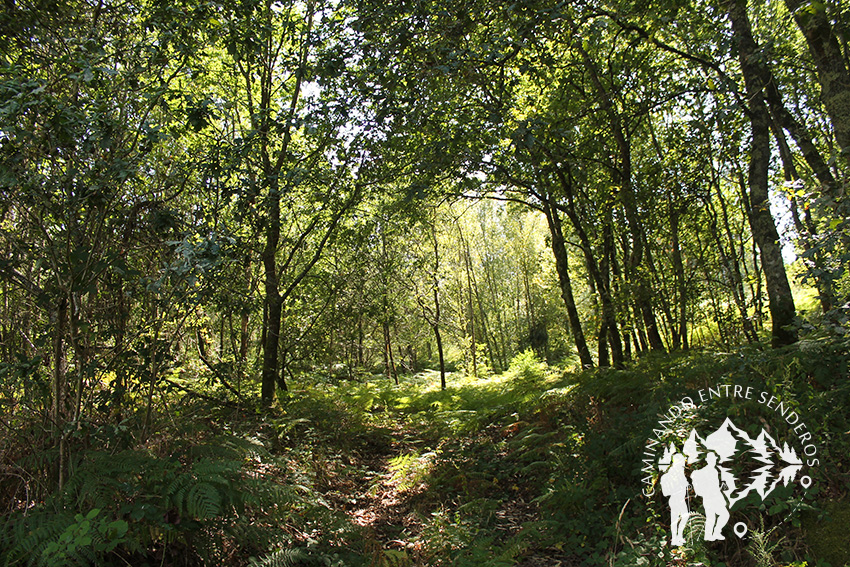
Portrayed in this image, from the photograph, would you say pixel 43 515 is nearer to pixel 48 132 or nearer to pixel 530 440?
pixel 48 132

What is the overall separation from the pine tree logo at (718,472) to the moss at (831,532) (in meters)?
0.29

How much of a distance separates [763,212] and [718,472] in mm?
3447

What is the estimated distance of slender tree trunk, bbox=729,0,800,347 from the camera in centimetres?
529

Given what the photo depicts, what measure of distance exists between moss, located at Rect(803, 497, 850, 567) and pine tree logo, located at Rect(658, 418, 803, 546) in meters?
0.29

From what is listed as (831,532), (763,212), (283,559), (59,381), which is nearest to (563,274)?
(763,212)

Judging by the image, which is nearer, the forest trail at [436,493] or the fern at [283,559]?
the fern at [283,559]

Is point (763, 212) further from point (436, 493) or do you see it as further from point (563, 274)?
point (563, 274)

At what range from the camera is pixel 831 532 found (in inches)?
118

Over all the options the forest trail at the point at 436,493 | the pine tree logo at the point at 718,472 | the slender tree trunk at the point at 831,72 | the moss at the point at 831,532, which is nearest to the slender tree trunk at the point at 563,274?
the forest trail at the point at 436,493

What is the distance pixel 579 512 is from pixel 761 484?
152 centimetres

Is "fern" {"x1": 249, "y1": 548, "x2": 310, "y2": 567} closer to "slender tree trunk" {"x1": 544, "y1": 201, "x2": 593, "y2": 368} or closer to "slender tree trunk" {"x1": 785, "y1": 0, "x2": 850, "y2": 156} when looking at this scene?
"slender tree trunk" {"x1": 785, "y1": 0, "x2": 850, "y2": 156}

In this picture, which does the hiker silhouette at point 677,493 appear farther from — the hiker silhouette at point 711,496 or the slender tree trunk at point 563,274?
the slender tree trunk at point 563,274

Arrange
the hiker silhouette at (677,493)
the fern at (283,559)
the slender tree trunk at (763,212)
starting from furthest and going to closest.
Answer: the slender tree trunk at (763,212)
the hiker silhouette at (677,493)
the fern at (283,559)

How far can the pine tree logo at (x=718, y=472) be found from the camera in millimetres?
3416
